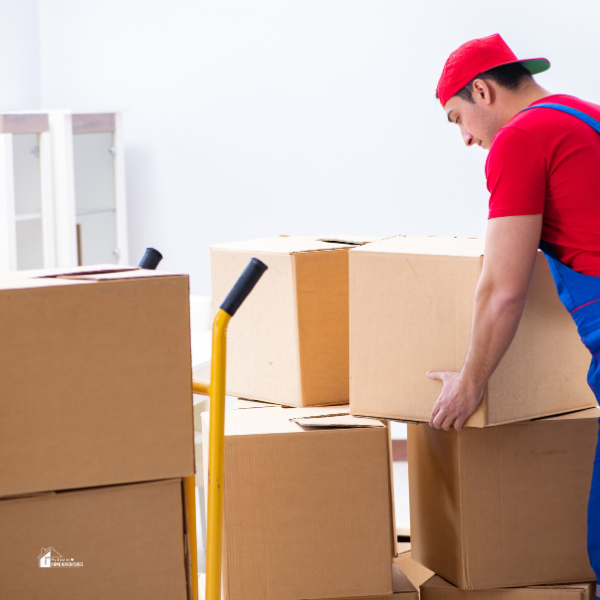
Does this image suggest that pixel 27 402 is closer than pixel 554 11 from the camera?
Yes

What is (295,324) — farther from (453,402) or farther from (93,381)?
(93,381)

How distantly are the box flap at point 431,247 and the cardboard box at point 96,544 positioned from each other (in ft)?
1.89

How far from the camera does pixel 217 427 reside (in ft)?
3.38

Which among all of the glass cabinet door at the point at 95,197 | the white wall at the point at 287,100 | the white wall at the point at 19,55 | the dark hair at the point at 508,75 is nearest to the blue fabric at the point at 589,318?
the dark hair at the point at 508,75

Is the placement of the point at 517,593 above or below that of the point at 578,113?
below

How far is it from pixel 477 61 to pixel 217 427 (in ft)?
2.69

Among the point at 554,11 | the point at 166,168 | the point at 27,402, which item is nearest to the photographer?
→ the point at 27,402

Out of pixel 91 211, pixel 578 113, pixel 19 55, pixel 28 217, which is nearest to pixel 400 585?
pixel 578 113

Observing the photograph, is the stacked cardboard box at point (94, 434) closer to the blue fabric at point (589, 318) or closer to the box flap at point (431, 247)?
the box flap at point (431, 247)

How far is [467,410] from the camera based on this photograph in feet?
4.10

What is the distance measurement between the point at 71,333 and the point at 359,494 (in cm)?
61

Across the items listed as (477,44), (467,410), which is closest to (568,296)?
(467,410)

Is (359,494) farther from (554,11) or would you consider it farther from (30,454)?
(554,11)

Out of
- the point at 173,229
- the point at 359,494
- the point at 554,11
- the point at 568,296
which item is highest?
the point at 554,11
